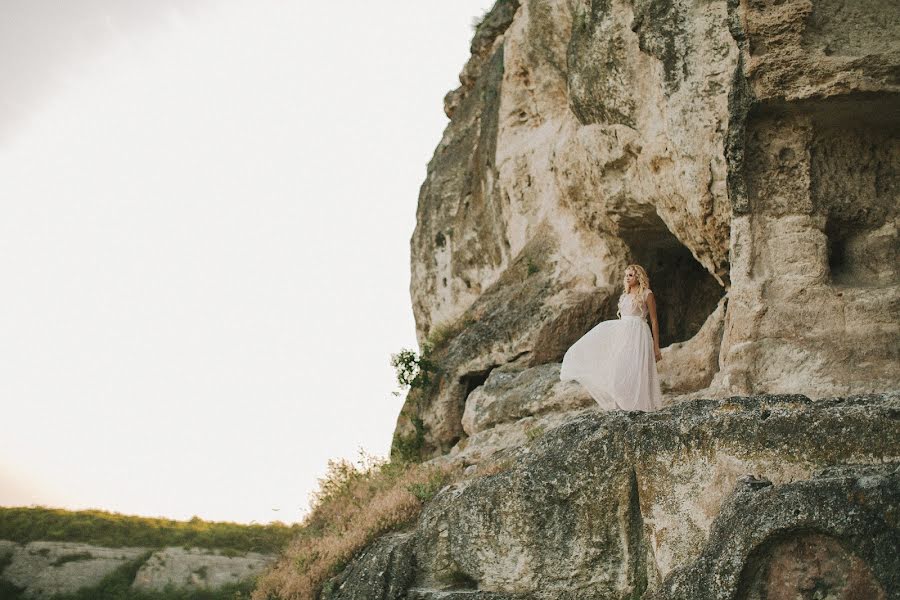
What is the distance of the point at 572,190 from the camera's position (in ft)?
51.5

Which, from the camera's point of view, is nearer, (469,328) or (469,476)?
(469,476)

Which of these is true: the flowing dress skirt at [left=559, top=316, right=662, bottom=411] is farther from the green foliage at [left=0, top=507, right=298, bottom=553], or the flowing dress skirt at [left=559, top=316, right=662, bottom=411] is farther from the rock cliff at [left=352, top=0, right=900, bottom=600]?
the green foliage at [left=0, top=507, right=298, bottom=553]

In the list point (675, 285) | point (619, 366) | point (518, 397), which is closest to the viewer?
point (619, 366)

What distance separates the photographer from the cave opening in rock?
15.5 meters

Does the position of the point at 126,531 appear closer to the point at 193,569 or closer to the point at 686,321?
the point at 193,569

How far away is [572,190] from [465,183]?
543cm

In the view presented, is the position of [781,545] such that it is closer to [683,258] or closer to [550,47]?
[683,258]

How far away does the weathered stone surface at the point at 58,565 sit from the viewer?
15469 mm

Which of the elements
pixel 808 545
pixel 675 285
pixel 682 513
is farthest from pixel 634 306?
pixel 808 545

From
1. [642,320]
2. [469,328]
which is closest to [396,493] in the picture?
[642,320]

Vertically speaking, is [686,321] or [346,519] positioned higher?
[686,321]

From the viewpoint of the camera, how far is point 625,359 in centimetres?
1142

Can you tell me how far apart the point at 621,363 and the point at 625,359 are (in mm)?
74

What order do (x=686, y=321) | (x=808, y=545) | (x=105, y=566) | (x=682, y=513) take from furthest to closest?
(x=105, y=566) → (x=686, y=321) → (x=682, y=513) → (x=808, y=545)
